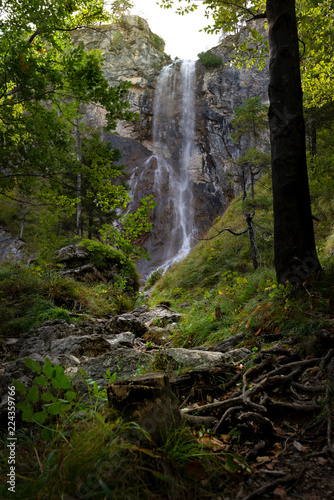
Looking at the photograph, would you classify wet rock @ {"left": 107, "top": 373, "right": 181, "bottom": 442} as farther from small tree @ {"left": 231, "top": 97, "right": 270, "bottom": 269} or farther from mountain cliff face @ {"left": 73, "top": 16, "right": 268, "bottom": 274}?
mountain cliff face @ {"left": 73, "top": 16, "right": 268, "bottom": 274}

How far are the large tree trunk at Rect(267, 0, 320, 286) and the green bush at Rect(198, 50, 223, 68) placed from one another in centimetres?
3412

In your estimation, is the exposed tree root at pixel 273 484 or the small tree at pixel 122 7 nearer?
the exposed tree root at pixel 273 484

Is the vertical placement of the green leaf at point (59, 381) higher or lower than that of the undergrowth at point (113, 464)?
higher

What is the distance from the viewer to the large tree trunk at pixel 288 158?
10.7 ft

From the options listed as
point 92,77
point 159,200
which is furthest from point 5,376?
point 159,200

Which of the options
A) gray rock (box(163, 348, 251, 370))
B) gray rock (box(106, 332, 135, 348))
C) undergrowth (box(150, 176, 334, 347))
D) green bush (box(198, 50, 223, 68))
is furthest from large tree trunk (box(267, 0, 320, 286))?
green bush (box(198, 50, 223, 68))

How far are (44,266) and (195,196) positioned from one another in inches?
937

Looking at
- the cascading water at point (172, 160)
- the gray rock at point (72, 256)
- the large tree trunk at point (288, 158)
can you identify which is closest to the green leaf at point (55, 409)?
the large tree trunk at point (288, 158)

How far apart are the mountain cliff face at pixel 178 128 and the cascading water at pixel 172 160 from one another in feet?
0.41

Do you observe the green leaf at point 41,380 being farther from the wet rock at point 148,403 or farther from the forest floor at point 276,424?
the forest floor at point 276,424

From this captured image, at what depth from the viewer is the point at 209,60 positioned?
104 feet

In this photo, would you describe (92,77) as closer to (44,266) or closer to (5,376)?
(5,376)

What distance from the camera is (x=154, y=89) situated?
113 feet

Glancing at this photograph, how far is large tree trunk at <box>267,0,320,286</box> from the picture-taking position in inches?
129
